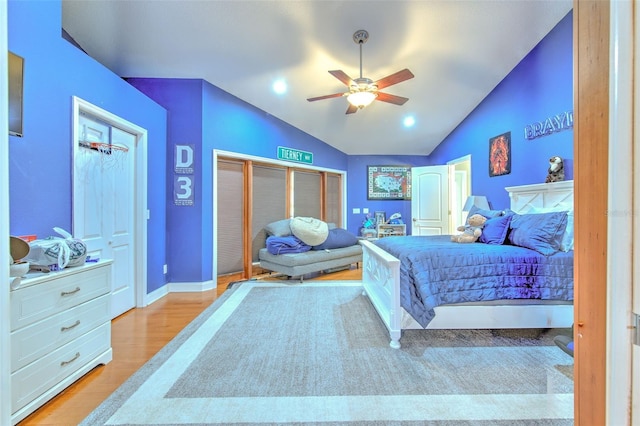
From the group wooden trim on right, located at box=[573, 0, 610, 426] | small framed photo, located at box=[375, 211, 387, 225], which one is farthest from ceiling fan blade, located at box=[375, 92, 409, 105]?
small framed photo, located at box=[375, 211, 387, 225]

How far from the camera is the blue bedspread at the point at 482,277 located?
84.9 inches

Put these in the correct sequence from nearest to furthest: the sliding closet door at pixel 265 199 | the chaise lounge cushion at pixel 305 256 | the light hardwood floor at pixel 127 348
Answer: the light hardwood floor at pixel 127 348
the chaise lounge cushion at pixel 305 256
the sliding closet door at pixel 265 199

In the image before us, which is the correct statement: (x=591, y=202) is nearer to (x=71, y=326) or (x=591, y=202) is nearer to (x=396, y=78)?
(x=71, y=326)

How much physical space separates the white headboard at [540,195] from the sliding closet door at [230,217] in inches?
150

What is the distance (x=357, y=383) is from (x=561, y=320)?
1.76 m

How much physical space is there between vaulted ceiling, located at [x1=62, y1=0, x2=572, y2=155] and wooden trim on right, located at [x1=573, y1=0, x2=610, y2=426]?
2.63m

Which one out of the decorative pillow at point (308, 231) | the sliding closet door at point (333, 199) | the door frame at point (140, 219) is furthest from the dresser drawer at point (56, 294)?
the sliding closet door at point (333, 199)

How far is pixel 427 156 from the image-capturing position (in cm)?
673

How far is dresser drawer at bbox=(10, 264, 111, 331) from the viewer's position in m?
1.46

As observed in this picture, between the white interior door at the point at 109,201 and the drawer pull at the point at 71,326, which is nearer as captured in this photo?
the drawer pull at the point at 71,326

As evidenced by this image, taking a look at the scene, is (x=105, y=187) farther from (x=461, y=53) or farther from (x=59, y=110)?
(x=461, y=53)

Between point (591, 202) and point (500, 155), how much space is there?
4053 mm

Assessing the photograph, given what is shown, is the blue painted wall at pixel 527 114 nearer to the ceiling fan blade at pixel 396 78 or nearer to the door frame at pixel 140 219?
the ceiling fan blade at pixel 396 78

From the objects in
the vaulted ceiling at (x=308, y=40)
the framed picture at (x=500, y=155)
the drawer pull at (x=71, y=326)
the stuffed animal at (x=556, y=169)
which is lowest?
the drawer pull at (x=71, y=326)
